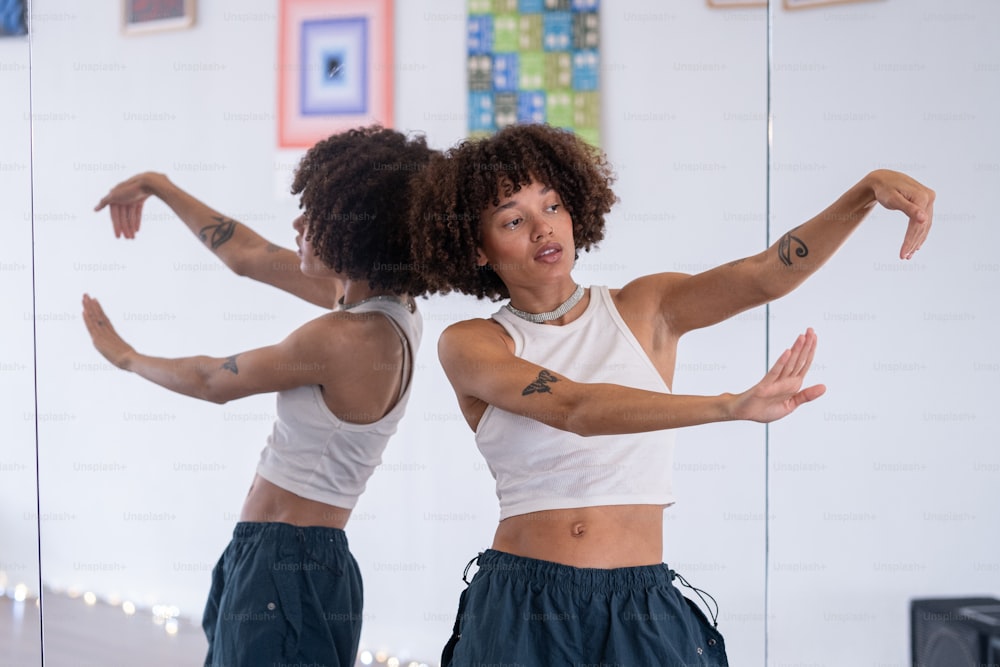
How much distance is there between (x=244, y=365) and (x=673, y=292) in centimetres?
94

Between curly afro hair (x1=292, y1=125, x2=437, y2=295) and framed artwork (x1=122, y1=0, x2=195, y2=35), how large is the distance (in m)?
0.66

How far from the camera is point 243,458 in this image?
7.45 ft

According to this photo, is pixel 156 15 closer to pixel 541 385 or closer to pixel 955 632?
pixel 541 385

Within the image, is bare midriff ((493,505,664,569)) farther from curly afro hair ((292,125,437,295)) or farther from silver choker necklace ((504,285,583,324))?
curly afro hair ((292,125,437,295))

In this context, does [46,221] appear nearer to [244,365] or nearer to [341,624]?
[244,365]

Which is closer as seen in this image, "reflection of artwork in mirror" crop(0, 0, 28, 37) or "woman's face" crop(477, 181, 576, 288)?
"woman's face" crop(477, 181, 576, 288)

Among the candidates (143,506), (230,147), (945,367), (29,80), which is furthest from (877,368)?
(29,80)

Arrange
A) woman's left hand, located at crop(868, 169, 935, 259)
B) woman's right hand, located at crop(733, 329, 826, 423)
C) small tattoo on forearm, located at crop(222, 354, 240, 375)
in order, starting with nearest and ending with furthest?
woman's right hand, located at crop(733, 329, 826, 423), woman's left hand, located at crop(868, 169, 935, 259), small tattoo on forearm, located at crop(222, 354, 240, 375)

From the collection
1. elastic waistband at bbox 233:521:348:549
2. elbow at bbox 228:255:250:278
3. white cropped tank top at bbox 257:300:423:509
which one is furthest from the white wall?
elbow at bbox 228:255:250:278

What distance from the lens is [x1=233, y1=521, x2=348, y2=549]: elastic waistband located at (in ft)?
6.33

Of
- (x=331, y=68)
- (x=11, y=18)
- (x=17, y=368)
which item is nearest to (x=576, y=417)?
(x=331, y=68)

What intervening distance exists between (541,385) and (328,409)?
0.61m

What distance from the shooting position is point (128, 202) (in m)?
2.36

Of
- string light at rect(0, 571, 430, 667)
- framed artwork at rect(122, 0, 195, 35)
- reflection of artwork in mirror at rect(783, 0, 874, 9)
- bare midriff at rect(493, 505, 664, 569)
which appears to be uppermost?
reflection of artwork in mirror at rect(783, 0, 874, 9)
